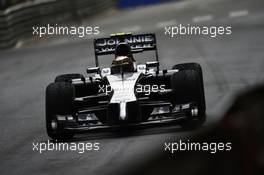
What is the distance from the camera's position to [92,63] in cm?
2358

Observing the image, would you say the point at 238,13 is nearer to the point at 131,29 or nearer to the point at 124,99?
the point at 131,29

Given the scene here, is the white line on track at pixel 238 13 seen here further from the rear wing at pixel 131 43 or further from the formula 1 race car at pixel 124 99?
the formula 1 race car at pixel 124 99

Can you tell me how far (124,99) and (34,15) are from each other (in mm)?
22321

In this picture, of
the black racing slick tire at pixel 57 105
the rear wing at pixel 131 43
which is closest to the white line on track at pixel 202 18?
the rear wing at pixel 131 43

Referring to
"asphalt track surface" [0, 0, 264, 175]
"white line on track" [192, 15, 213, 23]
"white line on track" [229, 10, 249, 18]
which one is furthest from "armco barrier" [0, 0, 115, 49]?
"white line on track" [229, 10, 249, 18]

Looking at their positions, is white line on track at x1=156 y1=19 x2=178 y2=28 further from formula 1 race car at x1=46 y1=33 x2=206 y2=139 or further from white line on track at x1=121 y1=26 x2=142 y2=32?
formula 1 race car at x1=46 y1=33 x2=206 y2=139

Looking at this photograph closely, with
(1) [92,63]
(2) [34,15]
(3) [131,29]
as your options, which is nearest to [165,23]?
(3) [131,29]

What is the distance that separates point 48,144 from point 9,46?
19255 millimetres

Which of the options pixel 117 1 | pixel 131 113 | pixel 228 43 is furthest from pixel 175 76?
pixel 117 1

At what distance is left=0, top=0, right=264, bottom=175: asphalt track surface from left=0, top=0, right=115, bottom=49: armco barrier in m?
0.68

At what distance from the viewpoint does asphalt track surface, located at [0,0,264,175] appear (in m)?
8.95

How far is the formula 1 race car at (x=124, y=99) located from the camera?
10086mm

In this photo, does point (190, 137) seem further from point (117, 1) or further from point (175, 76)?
point (117, 1)

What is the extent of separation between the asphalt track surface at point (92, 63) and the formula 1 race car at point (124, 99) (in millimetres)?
243
